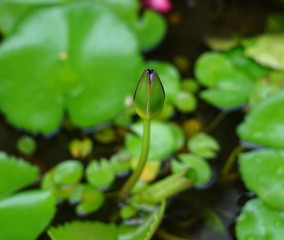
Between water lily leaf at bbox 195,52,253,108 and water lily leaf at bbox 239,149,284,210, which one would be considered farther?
water lily leaf at bbox 195,52,253,108

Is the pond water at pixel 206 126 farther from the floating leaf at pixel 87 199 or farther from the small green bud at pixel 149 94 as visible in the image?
the small green bud at pixel 149 94

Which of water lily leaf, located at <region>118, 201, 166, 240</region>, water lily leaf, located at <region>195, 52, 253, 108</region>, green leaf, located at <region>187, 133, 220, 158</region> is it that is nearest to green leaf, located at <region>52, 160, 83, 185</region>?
water lily leaf, located at <region>118, 201, 166, 240</region>

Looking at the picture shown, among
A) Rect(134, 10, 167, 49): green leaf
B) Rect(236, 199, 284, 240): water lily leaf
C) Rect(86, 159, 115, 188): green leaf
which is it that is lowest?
Rect(236, 199, 284, 240): water lily leaf

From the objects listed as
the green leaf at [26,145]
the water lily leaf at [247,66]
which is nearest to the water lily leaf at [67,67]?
the green leaf at [26,145]

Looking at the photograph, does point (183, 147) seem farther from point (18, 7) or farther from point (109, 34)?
point (18, 7)

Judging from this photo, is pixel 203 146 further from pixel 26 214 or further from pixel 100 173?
pixel 26 214

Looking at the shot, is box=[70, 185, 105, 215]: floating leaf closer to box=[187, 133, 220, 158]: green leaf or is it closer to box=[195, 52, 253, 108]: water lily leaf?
box=[187, 133, 220, 158]: green leaf
